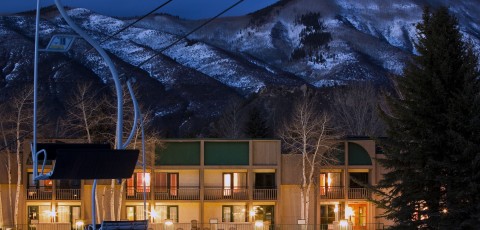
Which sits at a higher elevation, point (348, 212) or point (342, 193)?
point (342, 193)

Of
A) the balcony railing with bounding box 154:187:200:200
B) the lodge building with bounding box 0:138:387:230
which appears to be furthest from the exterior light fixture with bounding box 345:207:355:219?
the balcony railing with bounding box 154:187:200:200

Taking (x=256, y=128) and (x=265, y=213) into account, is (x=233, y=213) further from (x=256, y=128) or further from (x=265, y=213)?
(x=256, y=128)

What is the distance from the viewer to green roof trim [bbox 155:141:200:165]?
152ft

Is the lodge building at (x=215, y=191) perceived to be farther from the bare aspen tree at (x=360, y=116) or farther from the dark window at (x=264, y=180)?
the bare aspen tree at (x=360, y=116)

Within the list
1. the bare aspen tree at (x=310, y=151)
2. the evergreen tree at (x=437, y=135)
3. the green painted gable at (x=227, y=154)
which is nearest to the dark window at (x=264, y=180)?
the bare aspen tree at (x=310, y=151)

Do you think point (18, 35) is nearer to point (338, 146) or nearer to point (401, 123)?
point (338, 146)

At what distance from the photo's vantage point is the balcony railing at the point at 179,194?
153 feet

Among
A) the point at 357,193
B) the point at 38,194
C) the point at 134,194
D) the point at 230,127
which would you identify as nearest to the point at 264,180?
the point at 357,193

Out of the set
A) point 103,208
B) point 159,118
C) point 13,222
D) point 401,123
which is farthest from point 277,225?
point 159,118

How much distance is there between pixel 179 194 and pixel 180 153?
2.34m

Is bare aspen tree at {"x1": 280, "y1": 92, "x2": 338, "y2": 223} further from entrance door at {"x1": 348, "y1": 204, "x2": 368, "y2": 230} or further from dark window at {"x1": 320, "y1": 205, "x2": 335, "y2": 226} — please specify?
entrance door at {"x1": 348, "y1": 204, "x2": 368, "y2": 230}

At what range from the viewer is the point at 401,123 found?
24.2m

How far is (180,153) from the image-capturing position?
152 ft

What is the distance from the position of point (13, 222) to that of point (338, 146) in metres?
18.3
